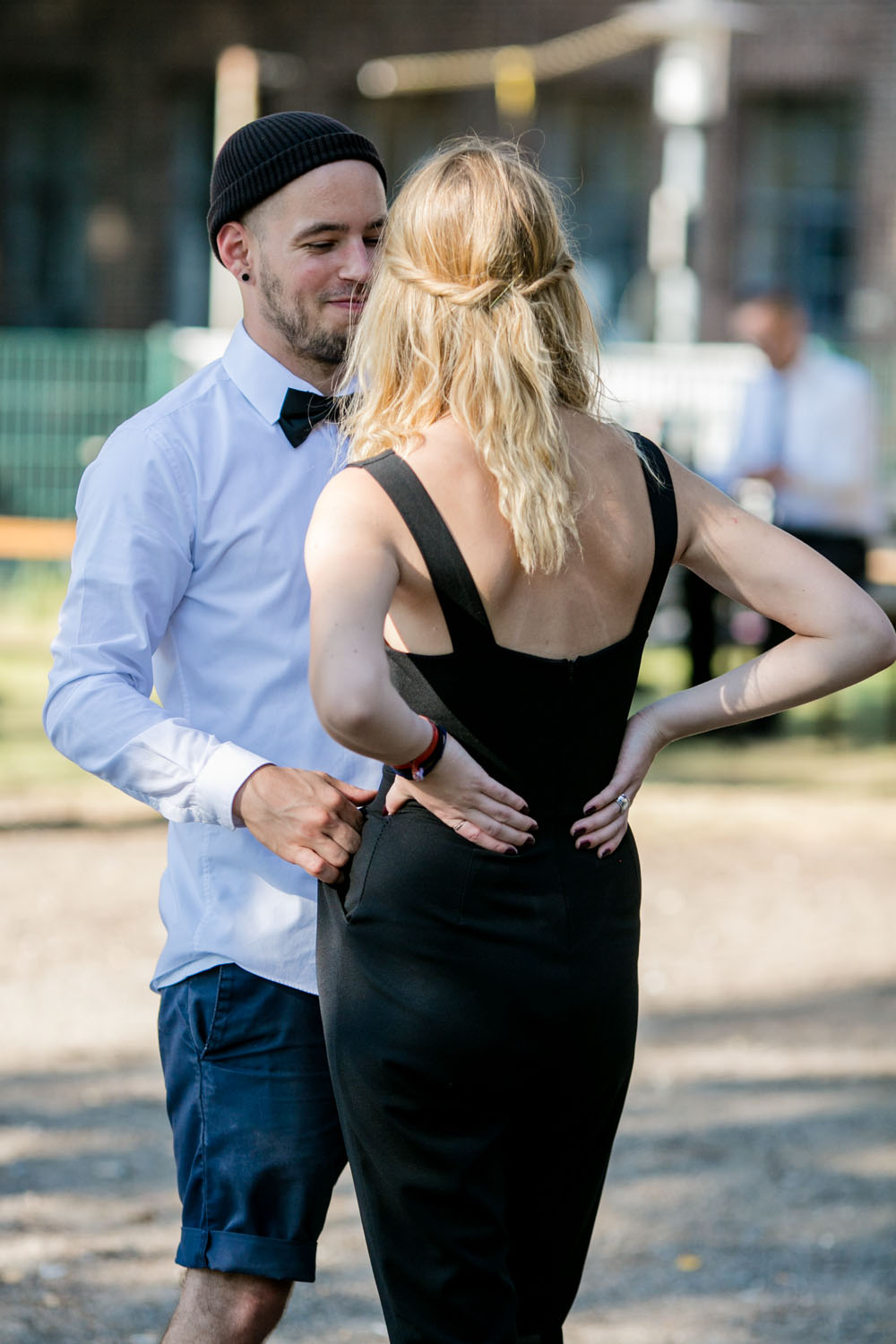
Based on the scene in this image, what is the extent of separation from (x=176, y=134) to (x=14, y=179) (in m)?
1.83

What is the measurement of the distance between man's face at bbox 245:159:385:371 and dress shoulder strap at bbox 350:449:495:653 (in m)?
0.65

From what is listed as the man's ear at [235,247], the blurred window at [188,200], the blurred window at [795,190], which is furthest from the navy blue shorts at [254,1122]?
the blurred window at [188,200]

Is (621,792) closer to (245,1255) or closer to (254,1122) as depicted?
(254,1122)

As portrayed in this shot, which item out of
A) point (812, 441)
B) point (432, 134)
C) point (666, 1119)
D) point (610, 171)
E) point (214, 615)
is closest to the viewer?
point (214, 615)

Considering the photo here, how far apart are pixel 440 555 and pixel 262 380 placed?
741 mm

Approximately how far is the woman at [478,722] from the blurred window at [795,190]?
16696 mm

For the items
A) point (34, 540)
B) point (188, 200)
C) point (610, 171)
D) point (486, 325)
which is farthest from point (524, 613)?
point (188, 200)

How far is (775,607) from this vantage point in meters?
2.19

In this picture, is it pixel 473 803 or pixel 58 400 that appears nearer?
pixel 473 803

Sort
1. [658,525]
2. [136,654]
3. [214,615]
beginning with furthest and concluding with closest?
[214,615]
[136,654]
[658,525]

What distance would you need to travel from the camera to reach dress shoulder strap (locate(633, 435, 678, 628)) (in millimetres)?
2098

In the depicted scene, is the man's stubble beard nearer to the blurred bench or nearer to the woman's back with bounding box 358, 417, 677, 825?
Answer: the woman's back with bounding box 358, 417, 677, 825

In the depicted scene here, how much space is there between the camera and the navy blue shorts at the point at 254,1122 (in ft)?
7.91

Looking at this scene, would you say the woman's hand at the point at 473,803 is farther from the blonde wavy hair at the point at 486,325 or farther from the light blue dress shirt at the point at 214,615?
the light blue dress shirt at the point at 214,615
